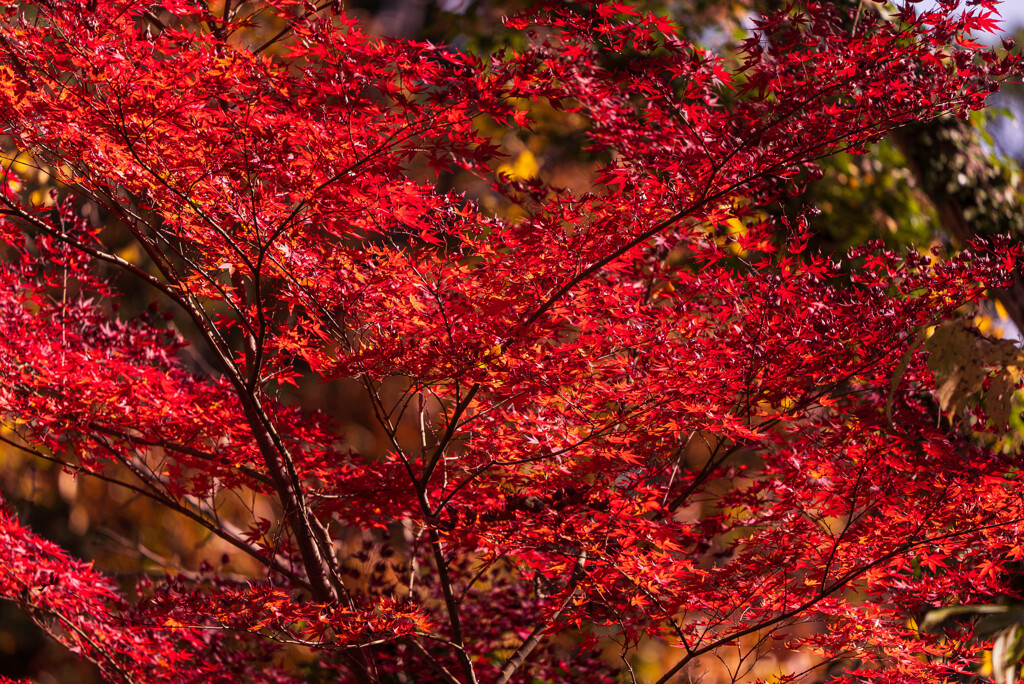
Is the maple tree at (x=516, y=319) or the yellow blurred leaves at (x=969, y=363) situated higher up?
the maple tree at (x=516, y=319)

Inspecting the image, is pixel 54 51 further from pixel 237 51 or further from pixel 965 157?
pixel 965 157

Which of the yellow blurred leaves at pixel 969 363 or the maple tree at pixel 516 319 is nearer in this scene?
the yellow blurred leaves at pixel 969 363

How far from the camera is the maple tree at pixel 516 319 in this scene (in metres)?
2.35

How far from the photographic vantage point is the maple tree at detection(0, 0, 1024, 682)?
2.35 meters

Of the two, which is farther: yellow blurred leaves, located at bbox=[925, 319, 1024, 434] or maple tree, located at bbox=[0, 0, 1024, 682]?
maple tree, located at bbox=[0, 0, 1024, 682]

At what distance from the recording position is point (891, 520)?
3111 mm

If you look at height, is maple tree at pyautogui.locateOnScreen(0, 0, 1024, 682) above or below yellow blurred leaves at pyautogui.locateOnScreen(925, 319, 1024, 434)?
above

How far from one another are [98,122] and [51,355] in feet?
3.76

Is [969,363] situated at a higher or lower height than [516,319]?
lower

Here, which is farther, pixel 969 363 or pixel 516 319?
pixel 516 319

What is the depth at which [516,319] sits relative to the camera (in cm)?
244

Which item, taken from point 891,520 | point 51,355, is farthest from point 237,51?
point 891,520

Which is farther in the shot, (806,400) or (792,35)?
(806,400)

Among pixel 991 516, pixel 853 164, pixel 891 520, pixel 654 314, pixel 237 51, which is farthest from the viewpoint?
pixel 853 164
